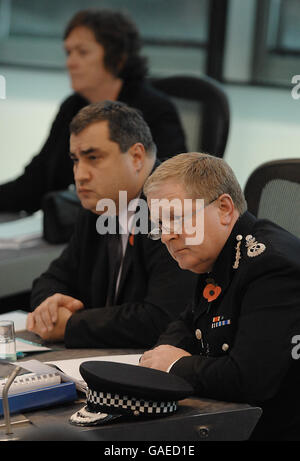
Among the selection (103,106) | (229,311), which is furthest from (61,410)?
(103,106)

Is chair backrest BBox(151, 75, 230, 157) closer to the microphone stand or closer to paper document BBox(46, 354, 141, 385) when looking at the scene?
paper document BBox(46, 354, 141, 385)

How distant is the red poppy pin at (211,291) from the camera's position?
144 cm

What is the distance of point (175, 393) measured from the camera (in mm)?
1233

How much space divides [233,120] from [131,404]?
302 centimetres

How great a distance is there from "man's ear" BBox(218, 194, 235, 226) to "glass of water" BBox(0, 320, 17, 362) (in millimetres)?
488

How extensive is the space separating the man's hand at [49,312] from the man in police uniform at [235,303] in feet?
1.31

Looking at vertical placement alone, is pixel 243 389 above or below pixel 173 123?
below

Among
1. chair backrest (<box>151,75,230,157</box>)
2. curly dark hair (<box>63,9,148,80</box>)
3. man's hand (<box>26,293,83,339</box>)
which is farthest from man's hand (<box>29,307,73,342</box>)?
curly dark hair (<box>63,9,148,80</box>)

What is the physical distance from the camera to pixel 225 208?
4.63 ft

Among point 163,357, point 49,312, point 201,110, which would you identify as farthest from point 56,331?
point 201,110

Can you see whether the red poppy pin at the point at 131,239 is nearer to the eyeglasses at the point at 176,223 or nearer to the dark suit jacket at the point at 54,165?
the eyeglasses at the point at 176,223

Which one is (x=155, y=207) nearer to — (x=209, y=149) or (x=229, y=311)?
(x=229, y=311)

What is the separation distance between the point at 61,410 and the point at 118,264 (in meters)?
0.64

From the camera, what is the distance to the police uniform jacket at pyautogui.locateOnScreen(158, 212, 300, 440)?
1.30 meters
